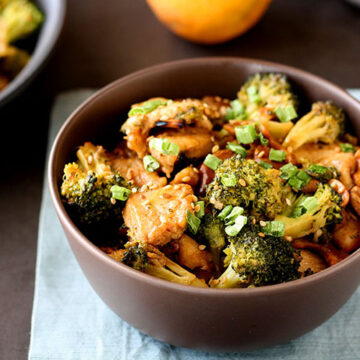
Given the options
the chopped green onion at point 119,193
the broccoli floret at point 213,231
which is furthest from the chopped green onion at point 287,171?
the chopped green onion at point 119,193

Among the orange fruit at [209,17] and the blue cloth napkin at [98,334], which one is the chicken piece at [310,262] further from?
the orange fruit at [209,17]

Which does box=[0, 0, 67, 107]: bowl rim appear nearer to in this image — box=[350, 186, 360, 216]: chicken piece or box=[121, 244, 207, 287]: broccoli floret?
box=[121, 244, 207, 287]: broccoli floret

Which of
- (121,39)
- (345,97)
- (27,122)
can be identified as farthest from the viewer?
(121,39)

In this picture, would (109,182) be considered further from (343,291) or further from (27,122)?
(27,122)

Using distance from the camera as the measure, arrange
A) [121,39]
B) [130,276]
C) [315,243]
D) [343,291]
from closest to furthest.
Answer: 1. [130,276]
2. [343,291]
3. [315,243]
4. [121,39]

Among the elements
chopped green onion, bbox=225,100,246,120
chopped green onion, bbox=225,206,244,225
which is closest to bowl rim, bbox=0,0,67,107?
chopped green onion, bbox=225,100,246,120

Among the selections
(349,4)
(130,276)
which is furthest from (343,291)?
(349,4)

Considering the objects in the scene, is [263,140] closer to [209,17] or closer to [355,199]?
[355,199]
